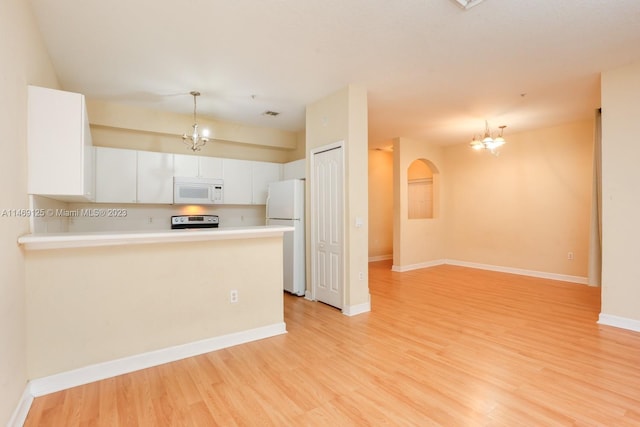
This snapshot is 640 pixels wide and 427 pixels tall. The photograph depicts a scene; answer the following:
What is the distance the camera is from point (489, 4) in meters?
2.27

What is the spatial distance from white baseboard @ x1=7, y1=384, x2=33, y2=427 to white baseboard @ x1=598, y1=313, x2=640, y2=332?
5.15 metres

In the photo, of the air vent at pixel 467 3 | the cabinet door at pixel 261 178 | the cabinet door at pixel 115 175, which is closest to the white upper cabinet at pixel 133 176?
the cabinet door at pixel 115 175

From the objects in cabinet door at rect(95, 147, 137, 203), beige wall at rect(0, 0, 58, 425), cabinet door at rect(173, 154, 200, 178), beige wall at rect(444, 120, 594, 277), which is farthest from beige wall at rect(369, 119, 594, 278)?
beige wall at rect(0, 0, 58, 425)

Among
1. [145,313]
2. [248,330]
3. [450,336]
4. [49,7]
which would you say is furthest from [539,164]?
[49,7]

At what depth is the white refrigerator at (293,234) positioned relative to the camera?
4.64m

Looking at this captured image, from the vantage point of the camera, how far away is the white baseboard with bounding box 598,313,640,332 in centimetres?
320

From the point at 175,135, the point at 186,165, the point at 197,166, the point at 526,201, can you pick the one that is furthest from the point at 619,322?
the point at 175,135

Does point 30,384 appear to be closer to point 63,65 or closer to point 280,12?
A: point 63,65

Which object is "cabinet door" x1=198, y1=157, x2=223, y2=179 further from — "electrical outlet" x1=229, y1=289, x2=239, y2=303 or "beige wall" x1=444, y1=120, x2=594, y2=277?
"beige wall" x1=444, y1=120, x2=594, y2=277

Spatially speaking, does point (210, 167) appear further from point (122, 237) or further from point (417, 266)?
point (417, 266)

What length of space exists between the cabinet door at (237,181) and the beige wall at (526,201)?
15.6 feet

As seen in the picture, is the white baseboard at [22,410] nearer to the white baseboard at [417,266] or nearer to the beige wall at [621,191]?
the beige wall at [621,191]

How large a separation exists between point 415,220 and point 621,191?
12.1ft

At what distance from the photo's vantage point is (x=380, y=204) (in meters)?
7.99
